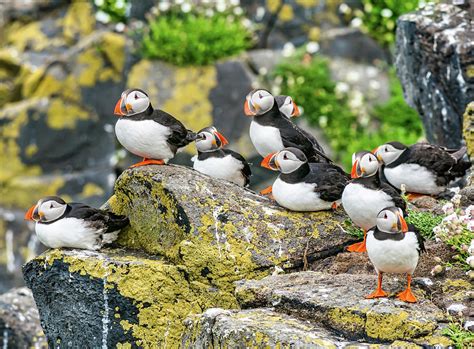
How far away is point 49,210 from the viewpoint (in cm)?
604

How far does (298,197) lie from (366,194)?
1.93 ft

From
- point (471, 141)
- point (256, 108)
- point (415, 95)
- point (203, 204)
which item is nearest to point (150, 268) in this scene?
point (203, 204)

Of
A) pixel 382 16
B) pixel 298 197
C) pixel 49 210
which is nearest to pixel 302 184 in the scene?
pixel 298 197

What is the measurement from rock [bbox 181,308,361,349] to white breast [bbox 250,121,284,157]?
189cm

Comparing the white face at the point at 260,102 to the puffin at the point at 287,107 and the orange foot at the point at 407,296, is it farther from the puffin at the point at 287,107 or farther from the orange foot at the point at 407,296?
the orange foot at the point at 407,296

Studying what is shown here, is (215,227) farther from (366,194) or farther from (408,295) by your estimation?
(408,295)

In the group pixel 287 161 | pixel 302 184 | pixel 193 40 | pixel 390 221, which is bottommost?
pixel 193 40

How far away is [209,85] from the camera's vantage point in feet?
42.4

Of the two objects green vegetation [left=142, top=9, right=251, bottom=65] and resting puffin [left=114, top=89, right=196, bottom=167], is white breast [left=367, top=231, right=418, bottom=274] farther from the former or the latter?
green vegetation [left=142, top=9, right=251, bottom=65]

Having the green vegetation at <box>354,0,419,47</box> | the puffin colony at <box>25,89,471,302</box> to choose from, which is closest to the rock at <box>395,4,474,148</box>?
the puffin colony at <box>25,89,471,302</box>

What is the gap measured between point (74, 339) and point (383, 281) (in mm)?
2107

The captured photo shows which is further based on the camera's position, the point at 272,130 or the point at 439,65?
the point at 439,65

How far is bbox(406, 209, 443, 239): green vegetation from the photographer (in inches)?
237

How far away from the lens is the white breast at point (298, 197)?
614 cm
